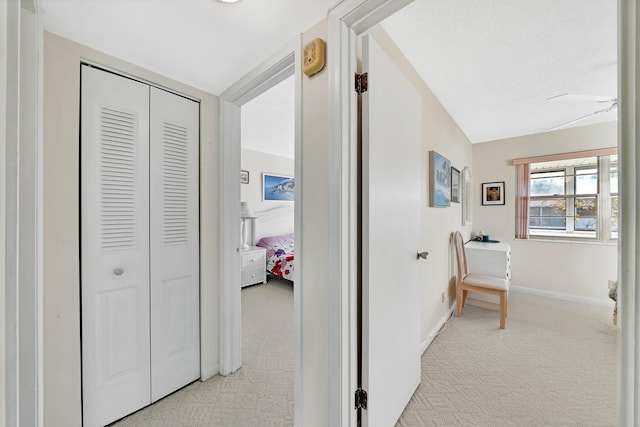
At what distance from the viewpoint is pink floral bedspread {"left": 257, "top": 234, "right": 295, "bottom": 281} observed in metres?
3.86

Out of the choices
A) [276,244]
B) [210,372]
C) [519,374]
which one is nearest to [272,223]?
[276,244]

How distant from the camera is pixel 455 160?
3018mm

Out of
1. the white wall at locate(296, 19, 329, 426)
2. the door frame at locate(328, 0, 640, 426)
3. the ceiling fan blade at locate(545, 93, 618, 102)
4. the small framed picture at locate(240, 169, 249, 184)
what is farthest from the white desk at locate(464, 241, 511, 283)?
the small framed picture at locate(240, 169, 249, 184)

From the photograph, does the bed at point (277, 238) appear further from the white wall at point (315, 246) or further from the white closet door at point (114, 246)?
the white wall at point (315, 246)

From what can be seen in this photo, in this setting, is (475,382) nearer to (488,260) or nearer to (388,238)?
(388,238)

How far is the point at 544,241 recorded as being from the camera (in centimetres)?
357

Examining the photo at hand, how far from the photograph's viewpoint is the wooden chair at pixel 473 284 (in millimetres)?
2521

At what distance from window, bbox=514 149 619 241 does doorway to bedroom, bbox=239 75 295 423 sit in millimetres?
3674

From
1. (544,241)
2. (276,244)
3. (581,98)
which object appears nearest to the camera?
(581,98)

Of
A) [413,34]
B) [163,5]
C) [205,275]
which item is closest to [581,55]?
[413,34]

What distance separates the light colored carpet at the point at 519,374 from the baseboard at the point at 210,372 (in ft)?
4.27

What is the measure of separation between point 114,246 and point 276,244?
123 inches

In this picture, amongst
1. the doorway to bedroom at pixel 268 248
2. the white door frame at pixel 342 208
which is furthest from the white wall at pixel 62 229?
the white door frame at pixel 342 208

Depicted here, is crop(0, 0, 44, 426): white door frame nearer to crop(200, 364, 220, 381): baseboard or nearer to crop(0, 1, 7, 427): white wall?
crop(0, 1, 7, 427): white wall
